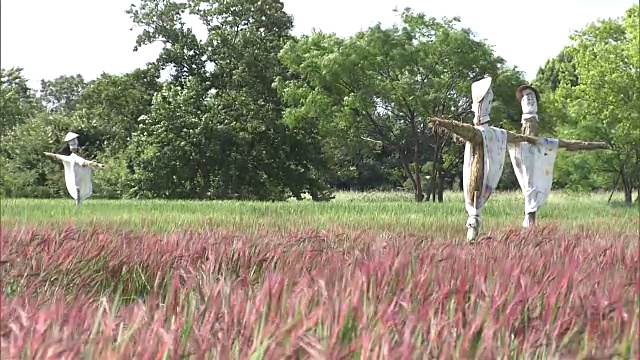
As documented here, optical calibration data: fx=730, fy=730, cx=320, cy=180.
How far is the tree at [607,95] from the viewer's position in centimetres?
2158

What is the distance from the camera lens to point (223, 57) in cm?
3188

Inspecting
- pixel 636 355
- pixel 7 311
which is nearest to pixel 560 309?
pixel 636 355

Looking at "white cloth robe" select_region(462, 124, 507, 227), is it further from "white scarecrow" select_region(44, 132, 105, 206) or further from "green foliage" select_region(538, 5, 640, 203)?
"green foliage" select_region(538, 5, 640, 203)

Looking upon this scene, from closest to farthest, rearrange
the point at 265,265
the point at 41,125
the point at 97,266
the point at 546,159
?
1. the point at 265,265
2. the point at 97,266
3. the point at 546,159
4. the point at 41,125

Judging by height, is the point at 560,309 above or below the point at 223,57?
below

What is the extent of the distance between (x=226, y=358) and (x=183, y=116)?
2882cm

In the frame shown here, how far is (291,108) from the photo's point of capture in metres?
26.6

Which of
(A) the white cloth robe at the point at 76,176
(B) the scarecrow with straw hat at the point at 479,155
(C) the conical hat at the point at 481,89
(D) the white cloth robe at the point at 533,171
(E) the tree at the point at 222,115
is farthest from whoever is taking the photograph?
(E) the tree at the point at 222,115

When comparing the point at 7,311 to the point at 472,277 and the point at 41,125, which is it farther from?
the point at 41,125

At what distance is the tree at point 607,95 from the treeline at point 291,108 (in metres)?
0.05

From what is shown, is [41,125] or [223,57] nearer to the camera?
[223,57]

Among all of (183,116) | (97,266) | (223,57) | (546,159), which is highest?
(223,57)

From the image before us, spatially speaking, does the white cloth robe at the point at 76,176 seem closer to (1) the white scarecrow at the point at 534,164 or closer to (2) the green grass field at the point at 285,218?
(2) the green grass field at the point at 285,218

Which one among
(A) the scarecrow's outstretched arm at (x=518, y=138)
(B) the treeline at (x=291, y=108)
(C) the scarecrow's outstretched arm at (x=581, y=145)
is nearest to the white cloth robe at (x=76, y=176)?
(A) the scarecrow's outstretched arm at (x=518, y=138)
